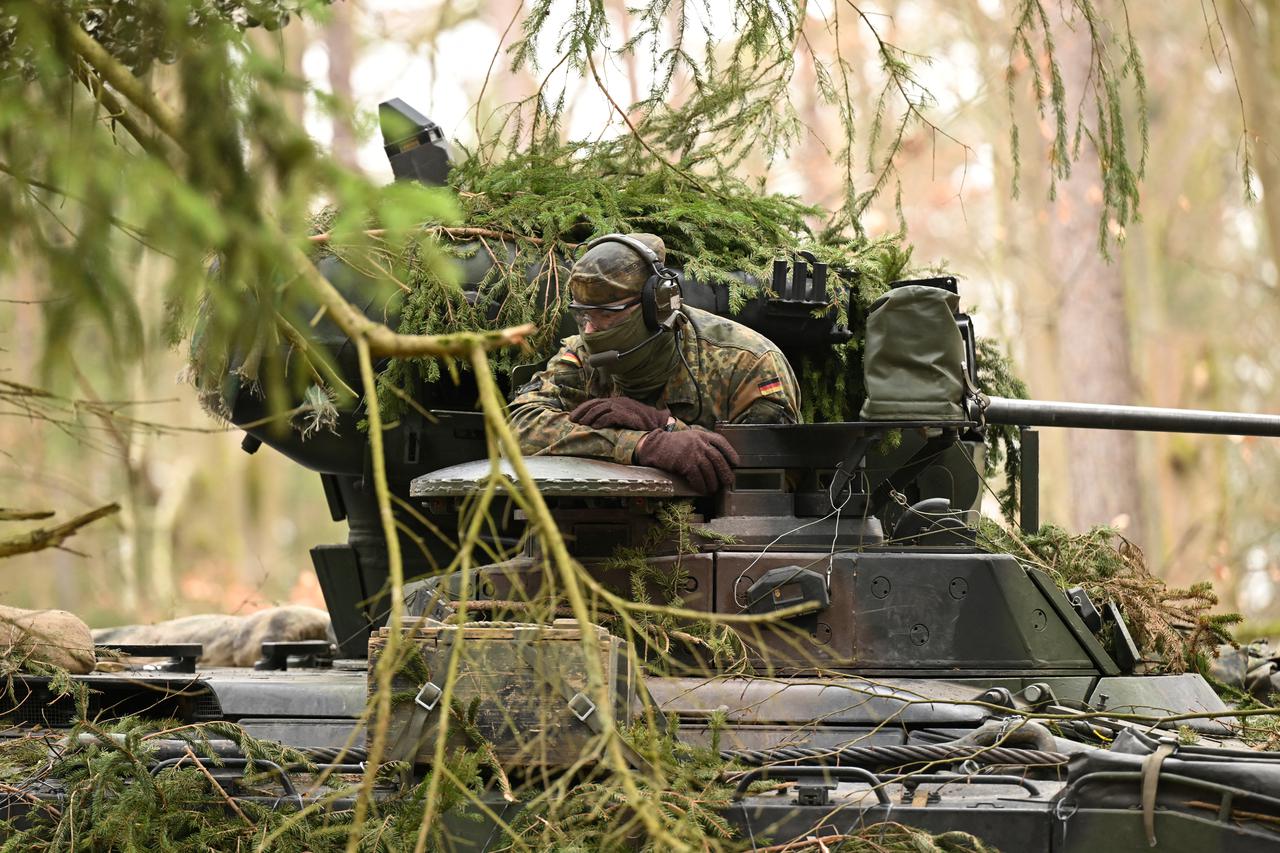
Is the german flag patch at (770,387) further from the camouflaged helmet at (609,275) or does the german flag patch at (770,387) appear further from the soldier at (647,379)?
the camouflaged helmet at (609,275)

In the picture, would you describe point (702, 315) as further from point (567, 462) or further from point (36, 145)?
point (36, 145)

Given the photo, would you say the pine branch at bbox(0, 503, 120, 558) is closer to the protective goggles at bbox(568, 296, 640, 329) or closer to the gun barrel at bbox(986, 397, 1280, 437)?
the protective goggles at bbox(568, 296, 640, 329)

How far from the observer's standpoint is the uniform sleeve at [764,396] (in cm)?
596

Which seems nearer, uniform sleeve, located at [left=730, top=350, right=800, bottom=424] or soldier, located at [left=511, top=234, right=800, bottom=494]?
soldier, located at [left=511, top=234, right=800, bottom=494]

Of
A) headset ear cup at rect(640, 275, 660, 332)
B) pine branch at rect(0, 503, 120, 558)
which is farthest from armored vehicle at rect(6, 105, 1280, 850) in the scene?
pine branch at rect(0, 503, 120, 558)

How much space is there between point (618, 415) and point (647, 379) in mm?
466

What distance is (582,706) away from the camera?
4.29 meters

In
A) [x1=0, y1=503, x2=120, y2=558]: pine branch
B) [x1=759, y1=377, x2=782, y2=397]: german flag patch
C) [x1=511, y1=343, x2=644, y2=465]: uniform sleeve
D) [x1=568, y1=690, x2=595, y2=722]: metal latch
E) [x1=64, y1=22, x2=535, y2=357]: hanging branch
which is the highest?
[x1=64, y1=22, x2=535, y2=357]: hanging branch

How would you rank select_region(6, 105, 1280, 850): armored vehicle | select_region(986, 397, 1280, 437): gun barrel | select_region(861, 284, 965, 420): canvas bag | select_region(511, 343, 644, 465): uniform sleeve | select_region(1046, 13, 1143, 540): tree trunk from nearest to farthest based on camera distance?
select_region(6, 105, 1280, 850): armored vehicle → select_region(861, 284, 965, 420): canvas bag → select_region(511, 343, 644, 465): uniform sleeve → select_region(986, 397, 1280, 437): gun barrel → select_region(1046, 13, 1143, 540): tree trunk

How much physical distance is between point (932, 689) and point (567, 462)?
143cm

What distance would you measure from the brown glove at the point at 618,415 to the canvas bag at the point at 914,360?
0.79 metres

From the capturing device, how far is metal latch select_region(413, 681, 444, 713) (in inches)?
171

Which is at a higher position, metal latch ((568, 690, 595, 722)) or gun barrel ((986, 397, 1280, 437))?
gun barrel ((986, 397, 1280, 437))

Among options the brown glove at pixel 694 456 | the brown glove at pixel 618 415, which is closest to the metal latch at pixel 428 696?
the brown glove at pixel 694 456
